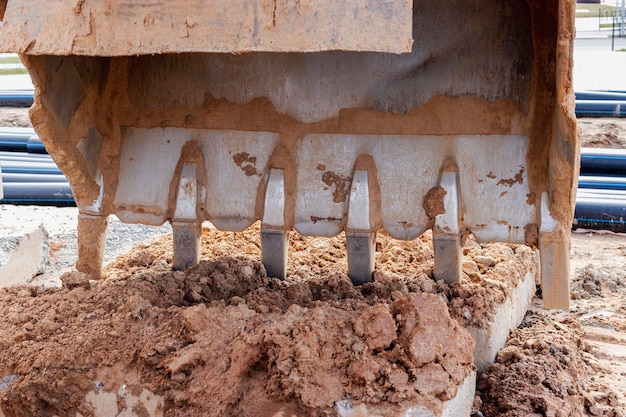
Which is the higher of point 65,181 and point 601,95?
point 601,95

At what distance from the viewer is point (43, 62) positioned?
219cm

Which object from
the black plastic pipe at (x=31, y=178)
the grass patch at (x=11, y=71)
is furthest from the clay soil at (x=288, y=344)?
the grass patch at (x=11, y=71)

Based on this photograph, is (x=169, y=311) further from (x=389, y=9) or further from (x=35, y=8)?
(x=389, y=9)

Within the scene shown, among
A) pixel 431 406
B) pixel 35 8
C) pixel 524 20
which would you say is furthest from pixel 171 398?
pixel 524 20

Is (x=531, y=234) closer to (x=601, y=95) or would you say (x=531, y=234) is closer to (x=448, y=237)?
(x=448, y=237)

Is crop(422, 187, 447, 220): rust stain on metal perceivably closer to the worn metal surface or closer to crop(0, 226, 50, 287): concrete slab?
the worn metal surface

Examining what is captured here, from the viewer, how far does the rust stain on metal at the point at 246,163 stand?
2635 millimetres

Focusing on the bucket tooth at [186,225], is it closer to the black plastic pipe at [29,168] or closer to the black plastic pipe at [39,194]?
the black plastic pipe at [39,194]

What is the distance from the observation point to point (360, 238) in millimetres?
2473

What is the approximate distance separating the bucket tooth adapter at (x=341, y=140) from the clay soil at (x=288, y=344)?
170mm

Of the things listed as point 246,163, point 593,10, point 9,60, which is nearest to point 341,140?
point 246,163

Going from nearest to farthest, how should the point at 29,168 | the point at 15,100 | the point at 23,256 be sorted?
the point at 23,256 → the point at 29,168 → the point at 15,100

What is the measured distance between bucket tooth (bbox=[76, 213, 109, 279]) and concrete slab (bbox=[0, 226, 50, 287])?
26.3 inches

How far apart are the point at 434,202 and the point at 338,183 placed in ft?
1.06
